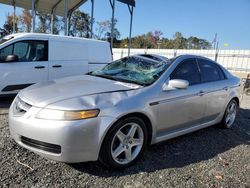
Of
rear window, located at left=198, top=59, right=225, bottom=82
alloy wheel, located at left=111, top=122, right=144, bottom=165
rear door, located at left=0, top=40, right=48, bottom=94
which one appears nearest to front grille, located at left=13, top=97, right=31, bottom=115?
alloy wheel, located at left=111, top=122, right=144, bottom=165

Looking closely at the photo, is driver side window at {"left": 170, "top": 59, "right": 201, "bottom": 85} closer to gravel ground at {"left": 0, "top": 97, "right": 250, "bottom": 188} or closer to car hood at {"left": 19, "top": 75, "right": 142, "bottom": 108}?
car hood at {"left": 19, "top": 75, "right": 142, "bottom": 108}

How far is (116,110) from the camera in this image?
10.2ft

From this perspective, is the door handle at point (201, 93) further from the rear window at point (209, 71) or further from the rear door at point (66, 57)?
the rear door at point (66, 57)

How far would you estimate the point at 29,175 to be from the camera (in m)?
3.04

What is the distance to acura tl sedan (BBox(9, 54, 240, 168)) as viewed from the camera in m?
2.91

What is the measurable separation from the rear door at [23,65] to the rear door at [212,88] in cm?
413

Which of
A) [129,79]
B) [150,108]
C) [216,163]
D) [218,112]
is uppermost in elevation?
[129,79]

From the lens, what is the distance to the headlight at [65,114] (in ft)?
9.48

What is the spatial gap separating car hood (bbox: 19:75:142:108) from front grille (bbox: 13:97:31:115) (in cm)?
5

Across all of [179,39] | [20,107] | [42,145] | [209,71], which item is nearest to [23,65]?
[20,107]

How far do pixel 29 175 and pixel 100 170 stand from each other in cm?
82

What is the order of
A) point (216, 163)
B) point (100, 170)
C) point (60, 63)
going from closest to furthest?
point (100, 170) < point (216, 163) < point (60, 63)

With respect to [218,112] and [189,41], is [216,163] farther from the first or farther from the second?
[189,41]

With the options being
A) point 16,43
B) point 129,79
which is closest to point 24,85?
point 16,43
